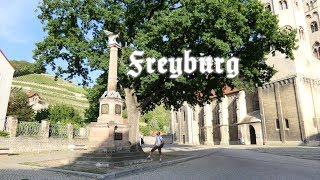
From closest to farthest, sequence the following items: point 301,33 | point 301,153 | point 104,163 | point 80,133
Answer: point 104,163 < point 301,153 < point 80,133 < point 301,33

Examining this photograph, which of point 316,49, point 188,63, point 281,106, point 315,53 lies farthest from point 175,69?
point 315,53

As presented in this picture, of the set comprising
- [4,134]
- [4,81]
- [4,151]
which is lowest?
[4,151]

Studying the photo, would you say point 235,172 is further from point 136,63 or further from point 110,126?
point 136,63

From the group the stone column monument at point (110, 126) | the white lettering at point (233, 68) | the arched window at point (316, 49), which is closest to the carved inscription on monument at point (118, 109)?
the stone column monument at point (110, 126)

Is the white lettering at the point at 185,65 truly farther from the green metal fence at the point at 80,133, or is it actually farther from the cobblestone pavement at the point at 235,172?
the green metal fence at the point at 80,133

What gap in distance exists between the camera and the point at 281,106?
39.6 m

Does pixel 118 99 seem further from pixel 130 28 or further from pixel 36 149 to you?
pixel 36 149

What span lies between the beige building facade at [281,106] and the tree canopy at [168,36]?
19000 millimetres

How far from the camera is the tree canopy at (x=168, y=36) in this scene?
46.2 feet

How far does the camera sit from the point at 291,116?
125ft

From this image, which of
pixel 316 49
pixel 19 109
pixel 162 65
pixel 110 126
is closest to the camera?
pixel 110 126

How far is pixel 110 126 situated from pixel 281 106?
33390 mm

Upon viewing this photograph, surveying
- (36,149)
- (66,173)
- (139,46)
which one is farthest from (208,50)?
(36,149)

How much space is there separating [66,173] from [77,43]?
1022 centimetres
